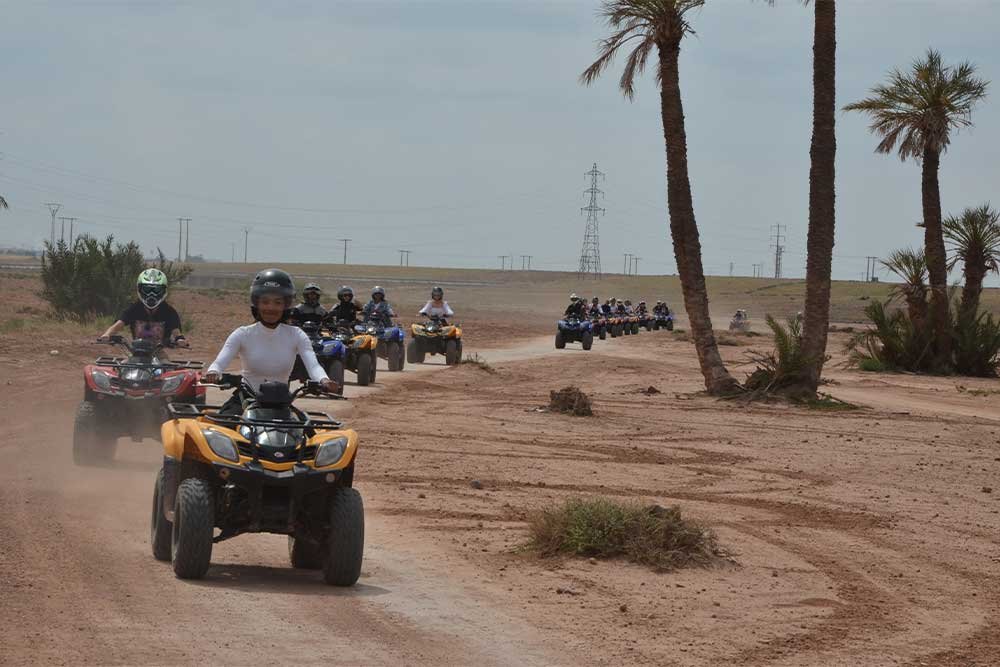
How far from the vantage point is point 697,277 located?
25906 millimetres

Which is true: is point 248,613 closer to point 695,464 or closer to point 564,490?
point 564,490

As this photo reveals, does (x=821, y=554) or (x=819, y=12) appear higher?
(x=819, y=12)

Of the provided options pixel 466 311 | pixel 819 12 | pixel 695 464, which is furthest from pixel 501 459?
pixel 466 311

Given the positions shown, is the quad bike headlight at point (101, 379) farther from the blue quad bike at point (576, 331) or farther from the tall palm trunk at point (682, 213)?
the blue quad bike at point (576, 331)

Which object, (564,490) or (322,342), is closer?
(564,490)

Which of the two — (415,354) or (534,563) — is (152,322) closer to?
(534,563)

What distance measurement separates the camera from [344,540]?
857 cm

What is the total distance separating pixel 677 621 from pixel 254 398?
2951 mm

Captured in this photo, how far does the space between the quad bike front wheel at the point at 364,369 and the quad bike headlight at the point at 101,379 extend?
1157 cm

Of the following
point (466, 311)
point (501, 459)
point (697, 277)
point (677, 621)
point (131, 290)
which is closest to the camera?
point (677, 621)

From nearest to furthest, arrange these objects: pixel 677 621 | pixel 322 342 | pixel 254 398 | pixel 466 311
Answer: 1. pixel 677 621
2. pixel 254 398
3. pixel 322 342
4. pixel 466 311

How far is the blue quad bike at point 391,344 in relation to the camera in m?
30.2

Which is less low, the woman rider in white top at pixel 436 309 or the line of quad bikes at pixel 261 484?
the woman rider in white top at pixel 436 309

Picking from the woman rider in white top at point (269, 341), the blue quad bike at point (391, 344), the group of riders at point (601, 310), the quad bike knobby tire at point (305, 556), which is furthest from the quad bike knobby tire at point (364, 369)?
the group of riders at point (601, 310)
